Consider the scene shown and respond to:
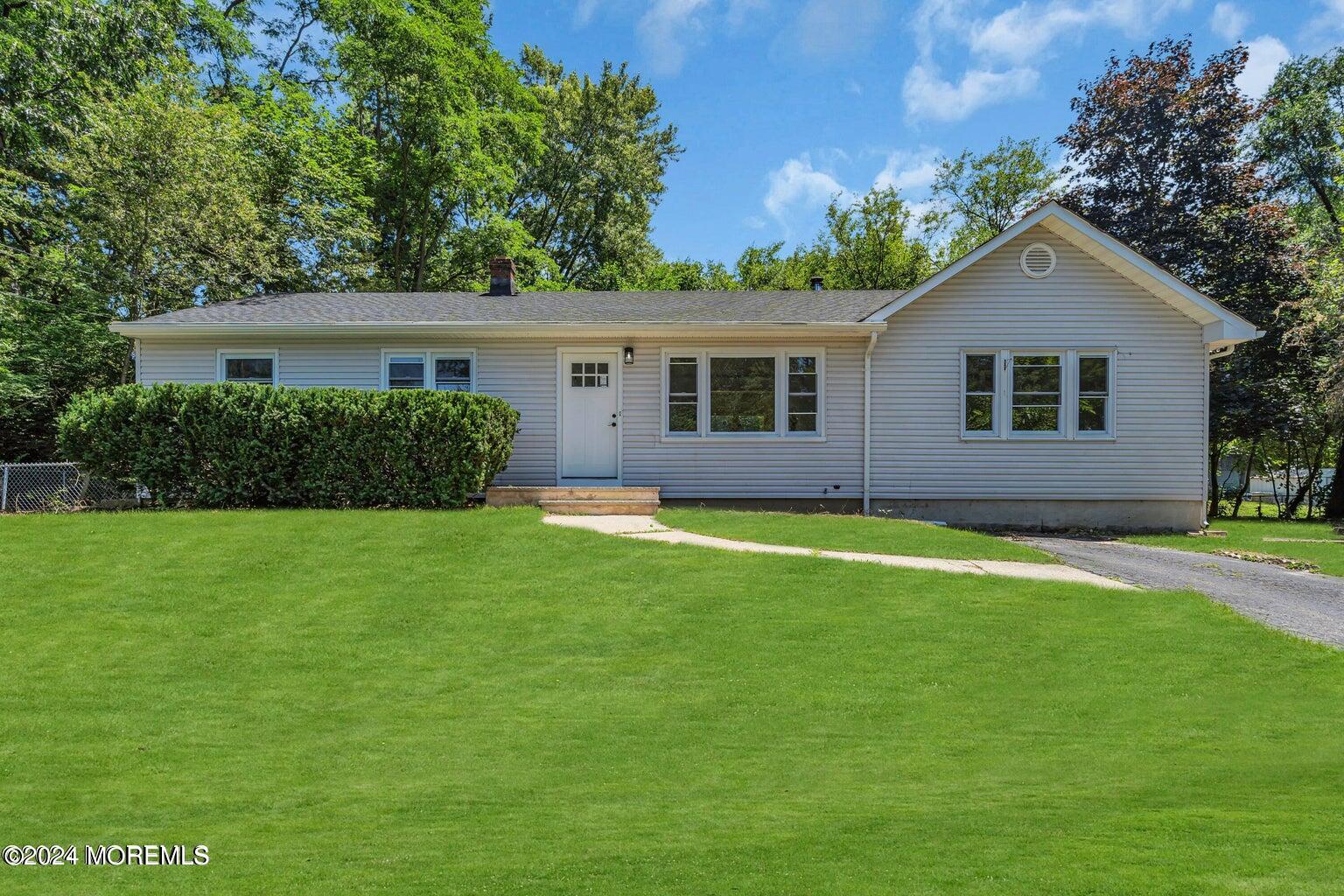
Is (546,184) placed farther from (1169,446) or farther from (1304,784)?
(1304,784)

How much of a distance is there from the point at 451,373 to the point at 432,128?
14577 mm

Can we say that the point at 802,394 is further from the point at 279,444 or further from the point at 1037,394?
the point at 279,444

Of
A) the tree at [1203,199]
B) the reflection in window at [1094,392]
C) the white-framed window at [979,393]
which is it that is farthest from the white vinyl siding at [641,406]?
the tree at [1203,199]

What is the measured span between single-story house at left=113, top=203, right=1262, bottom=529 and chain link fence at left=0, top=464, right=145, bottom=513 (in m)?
1.96

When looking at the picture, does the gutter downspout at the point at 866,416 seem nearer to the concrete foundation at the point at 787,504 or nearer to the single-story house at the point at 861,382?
the single-story house at the point at 861,382

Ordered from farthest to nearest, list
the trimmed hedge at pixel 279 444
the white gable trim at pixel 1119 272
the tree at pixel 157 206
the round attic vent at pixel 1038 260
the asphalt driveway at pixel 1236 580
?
the tree at pixel 157 206
the round attic vent at pixel 1038 260
the white gable trim at pixel 1119 272
the trimmed hedge at pixel 279 444
the asphalt driveway at pixel 1236 580

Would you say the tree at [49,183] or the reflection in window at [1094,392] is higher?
the tree at [49,183]

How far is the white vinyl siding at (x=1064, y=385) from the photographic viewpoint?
41.1ft

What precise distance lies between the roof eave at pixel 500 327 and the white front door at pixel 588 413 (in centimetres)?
65

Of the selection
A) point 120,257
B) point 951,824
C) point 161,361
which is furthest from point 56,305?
point 951,824

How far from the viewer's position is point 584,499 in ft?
38.1

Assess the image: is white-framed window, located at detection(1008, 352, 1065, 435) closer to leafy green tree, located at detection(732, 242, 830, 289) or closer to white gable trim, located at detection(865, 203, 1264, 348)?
white gable trim, located at detection(865, 203, 1264, 348)

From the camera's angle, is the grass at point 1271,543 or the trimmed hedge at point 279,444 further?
the grass at point 1271,543

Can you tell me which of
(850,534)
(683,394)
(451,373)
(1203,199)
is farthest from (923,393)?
(1203,199)
